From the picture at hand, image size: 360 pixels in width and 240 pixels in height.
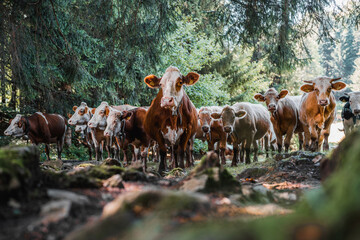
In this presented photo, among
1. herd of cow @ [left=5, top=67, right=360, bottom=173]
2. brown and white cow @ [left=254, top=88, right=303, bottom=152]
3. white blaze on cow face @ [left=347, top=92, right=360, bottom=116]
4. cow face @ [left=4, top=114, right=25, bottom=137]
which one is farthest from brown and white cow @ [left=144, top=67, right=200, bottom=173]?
cow face @ [left=4, top=114, right=25, bottom=137]

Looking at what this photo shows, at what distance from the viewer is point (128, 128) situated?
31.5ft

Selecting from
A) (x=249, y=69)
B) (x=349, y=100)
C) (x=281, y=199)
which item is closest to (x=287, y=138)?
(x=349, y=100)

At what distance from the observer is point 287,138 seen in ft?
34.5

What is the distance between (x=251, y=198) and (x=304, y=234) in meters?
1.95

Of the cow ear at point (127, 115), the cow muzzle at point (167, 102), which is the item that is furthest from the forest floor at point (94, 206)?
the cow ear at point (127, 115)

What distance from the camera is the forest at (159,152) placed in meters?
1.67

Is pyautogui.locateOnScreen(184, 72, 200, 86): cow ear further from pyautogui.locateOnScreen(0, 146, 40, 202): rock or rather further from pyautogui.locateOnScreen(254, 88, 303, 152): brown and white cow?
pyautogui.locateOnScreen(0, 146, 40, 202): rock

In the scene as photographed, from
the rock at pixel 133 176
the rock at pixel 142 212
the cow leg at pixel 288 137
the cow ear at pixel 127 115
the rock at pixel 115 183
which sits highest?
the cow ear at pixel 127 115

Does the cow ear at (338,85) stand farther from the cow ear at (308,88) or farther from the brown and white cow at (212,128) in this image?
the brown and white cow at (212,128)

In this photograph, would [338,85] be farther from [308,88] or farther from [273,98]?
[273,98]

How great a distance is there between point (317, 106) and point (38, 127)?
9977mm

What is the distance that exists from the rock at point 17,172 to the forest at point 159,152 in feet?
0.04

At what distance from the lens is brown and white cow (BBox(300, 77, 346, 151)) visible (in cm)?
905

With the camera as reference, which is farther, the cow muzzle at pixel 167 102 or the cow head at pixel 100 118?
the cow head at pixel 100 118
